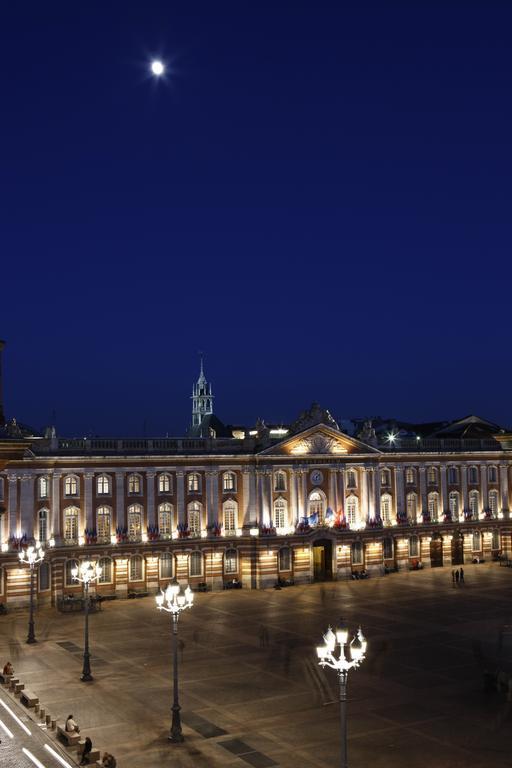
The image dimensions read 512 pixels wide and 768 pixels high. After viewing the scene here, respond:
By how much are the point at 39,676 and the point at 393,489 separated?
158 ft

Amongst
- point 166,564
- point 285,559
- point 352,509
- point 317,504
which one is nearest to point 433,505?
point 352,509

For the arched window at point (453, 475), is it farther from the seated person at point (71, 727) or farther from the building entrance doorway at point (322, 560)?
the seated person at point (71, 727)

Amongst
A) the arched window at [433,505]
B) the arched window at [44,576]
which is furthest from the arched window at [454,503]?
the arched window at [44,576]

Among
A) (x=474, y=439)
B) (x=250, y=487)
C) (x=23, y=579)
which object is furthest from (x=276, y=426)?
(x=23, y=579)

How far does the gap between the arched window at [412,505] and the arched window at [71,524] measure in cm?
3345

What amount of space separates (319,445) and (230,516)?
1061cm

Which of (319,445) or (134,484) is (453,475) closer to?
(319,445)

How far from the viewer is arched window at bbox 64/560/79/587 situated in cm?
6994

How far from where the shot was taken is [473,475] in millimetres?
92125

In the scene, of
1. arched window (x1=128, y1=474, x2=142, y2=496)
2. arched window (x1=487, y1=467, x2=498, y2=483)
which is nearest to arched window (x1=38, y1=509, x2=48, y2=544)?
arched window (x1=128, y1=474, x2=142, y2=496)

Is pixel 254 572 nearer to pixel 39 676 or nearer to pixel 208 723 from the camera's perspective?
pixel 39 676

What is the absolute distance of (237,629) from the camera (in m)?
58.3

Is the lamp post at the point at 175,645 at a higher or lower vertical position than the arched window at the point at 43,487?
lower

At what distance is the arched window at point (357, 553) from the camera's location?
3243 inches
